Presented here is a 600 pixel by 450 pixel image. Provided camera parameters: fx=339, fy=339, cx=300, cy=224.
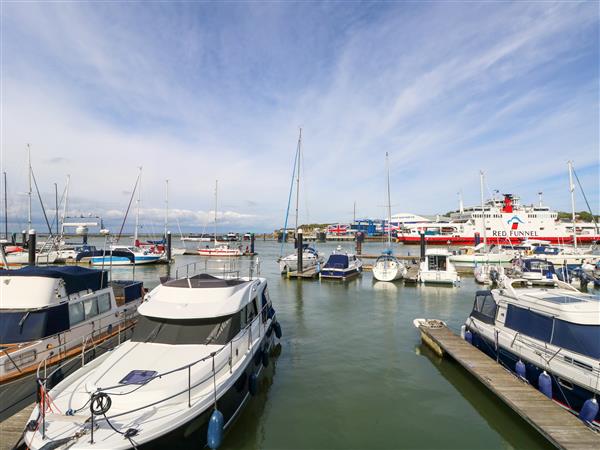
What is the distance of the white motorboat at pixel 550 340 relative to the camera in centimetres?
827

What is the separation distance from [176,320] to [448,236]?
87.1 metres

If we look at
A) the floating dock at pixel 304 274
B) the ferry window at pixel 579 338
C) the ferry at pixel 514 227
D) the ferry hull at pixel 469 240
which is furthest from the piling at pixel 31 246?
the ferry hull at pixel 469 240

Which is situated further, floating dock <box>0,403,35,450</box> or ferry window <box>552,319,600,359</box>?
ferry window <box>552,319,600,359</box>

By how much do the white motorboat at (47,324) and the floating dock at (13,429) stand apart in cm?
75

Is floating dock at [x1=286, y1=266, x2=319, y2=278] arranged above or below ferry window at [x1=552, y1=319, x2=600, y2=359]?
below

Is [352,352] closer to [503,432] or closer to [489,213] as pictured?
[503,432]

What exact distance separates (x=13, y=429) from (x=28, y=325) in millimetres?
4063

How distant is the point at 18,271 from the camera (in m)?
11.1

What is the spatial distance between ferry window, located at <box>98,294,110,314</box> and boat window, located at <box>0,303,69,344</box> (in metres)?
2.19

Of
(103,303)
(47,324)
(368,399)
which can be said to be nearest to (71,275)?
(103,303)

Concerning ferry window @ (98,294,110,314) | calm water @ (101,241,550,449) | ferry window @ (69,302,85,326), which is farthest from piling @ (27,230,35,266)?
calm water @ (101,241,550,449)

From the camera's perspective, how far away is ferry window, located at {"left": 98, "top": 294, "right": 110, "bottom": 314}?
12664 mm

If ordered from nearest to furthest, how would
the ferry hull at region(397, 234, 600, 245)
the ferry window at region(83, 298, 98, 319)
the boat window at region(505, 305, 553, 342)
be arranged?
1. the boat window at region(505, 305, 553, 342)
2. the ferry window at region(83, 298, 98, 319)
3. the ferry hull at region(397, 234, 600, 245)

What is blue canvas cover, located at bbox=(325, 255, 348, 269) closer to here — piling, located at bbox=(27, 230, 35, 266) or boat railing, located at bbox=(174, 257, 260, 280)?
boat railing, located at bbox=(174, 257, 260, 280)
